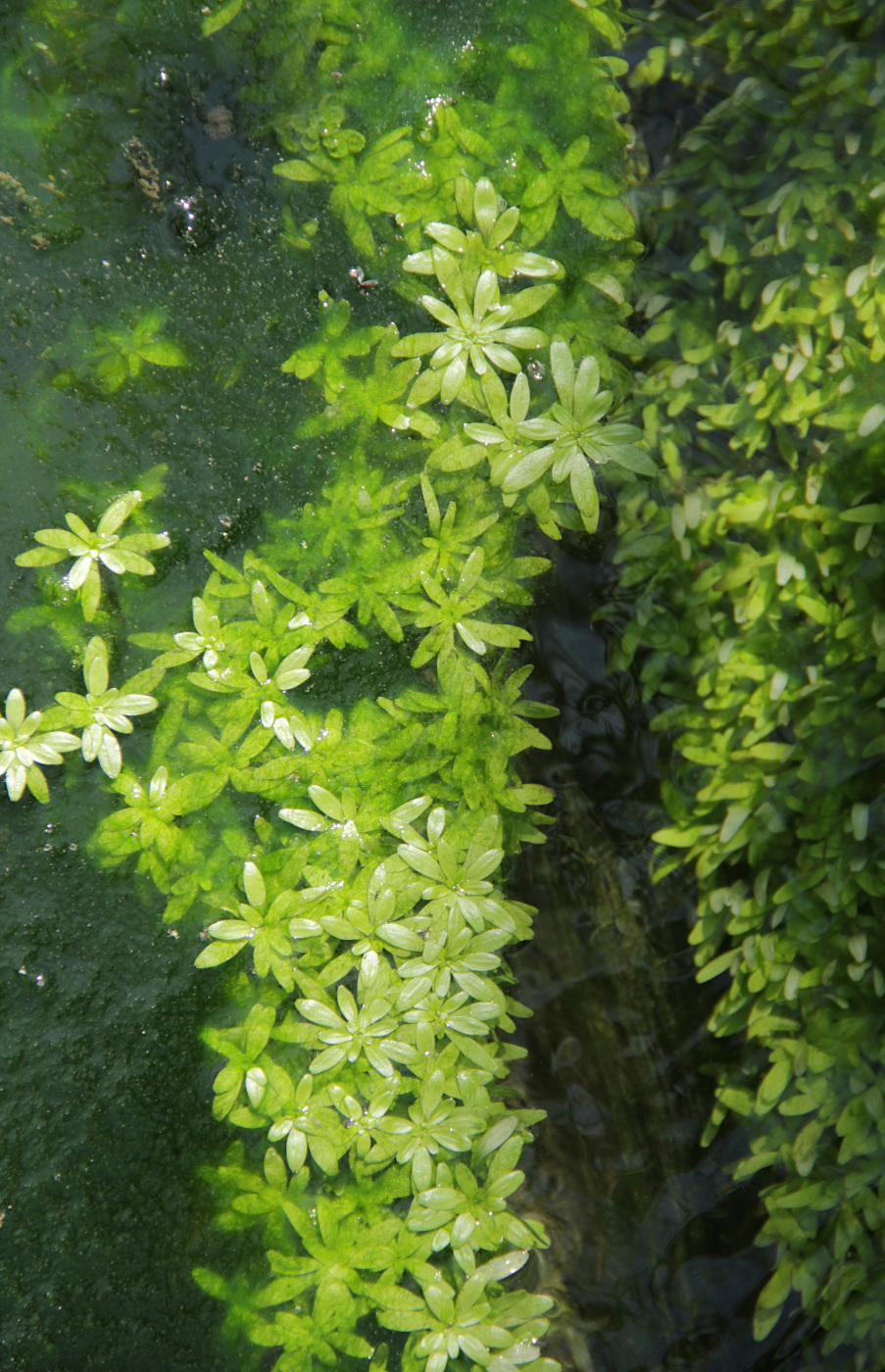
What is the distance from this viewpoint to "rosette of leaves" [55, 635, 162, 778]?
1.87 m

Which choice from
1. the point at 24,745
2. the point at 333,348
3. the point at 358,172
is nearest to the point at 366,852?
the point at 24,745

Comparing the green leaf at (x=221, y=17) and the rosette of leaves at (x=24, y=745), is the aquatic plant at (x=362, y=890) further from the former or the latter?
the green leaf at (x=221, y=17)

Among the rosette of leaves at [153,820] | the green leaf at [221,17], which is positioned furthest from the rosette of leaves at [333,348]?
the rosette of leaves at [153,820]

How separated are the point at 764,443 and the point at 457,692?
3.07ft

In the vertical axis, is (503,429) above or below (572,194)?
below

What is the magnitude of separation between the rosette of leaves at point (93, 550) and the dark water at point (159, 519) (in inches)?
2.8

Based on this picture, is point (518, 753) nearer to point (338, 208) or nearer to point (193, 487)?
point (193, 487)

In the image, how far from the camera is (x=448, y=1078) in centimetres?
201

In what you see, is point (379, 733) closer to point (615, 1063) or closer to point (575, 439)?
point (575, 439)

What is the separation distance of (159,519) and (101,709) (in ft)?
1.54

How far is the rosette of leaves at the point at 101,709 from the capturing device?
1.87 m

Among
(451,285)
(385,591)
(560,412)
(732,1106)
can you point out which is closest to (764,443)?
(560,412)

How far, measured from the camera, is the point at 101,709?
189 cm

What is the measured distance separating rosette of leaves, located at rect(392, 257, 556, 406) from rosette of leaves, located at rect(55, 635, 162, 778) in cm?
97
